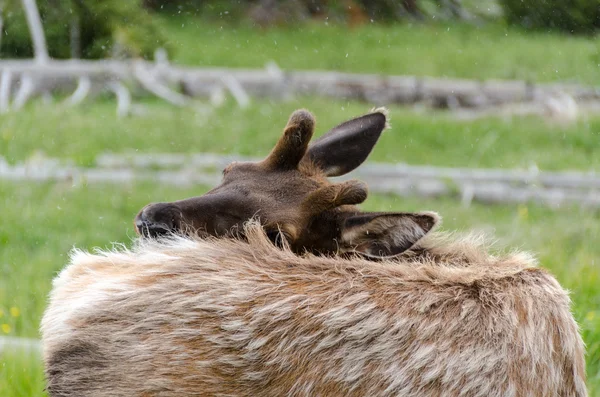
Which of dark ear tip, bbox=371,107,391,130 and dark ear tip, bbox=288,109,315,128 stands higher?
dark ear tip, bbox=288,109,315,128

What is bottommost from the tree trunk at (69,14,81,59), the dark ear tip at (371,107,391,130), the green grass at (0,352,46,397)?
the tree trunk at (69,14,81,59)

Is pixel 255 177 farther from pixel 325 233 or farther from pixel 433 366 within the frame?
pixel 433 366

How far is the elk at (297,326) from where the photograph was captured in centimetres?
297

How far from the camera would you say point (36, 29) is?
45.8 ft

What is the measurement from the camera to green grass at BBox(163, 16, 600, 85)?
18.0 metres

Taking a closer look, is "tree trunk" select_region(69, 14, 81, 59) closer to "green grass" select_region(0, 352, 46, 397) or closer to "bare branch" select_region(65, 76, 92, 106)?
"bare branch" select_region(65, 76, 92, 106)

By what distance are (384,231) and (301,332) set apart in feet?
2.59

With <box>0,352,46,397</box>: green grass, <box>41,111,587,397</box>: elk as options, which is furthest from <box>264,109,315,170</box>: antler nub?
<box>0,352,46,397</box>: green grass

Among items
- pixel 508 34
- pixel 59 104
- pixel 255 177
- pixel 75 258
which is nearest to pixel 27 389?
pixel 75 258

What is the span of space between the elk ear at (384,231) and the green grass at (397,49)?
1344 cm

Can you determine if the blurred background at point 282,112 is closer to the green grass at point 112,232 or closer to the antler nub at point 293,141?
the green grass at point 112,232

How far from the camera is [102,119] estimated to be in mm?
11797

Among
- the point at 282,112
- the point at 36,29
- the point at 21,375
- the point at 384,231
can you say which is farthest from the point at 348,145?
the point at 36,29

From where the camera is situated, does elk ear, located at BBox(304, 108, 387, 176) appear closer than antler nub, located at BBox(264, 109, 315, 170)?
No
